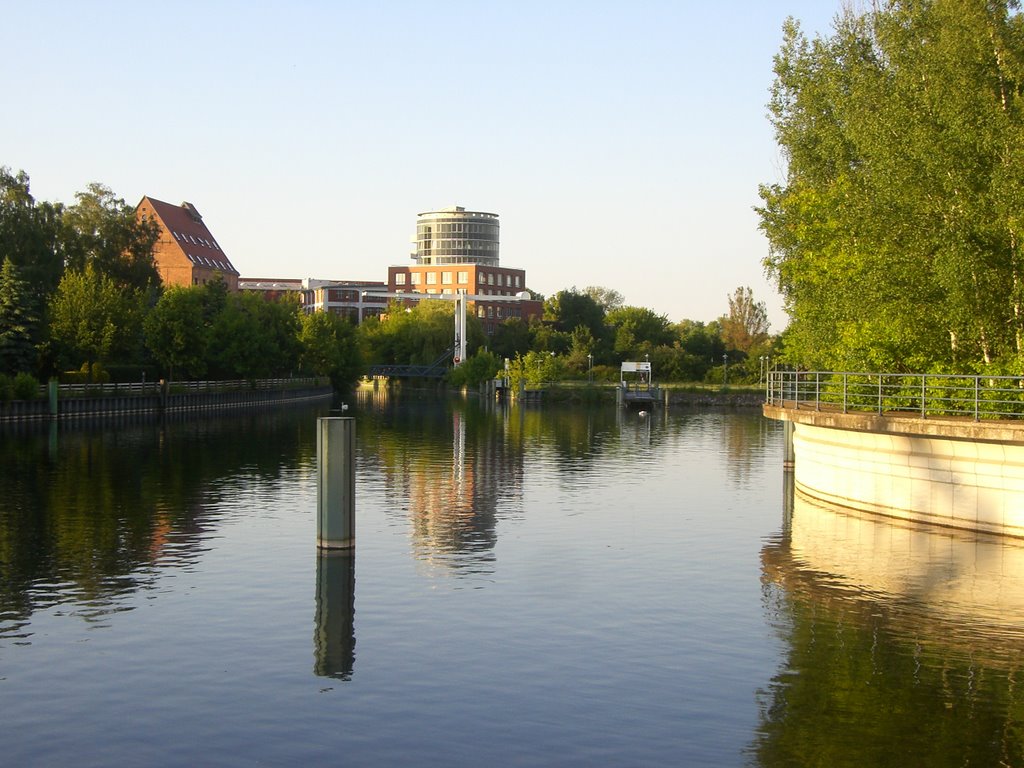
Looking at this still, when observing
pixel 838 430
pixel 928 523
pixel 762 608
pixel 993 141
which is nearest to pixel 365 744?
pixel 762 608

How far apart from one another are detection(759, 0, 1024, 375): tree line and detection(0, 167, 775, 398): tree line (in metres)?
51.3

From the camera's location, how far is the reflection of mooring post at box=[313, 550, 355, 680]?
17.2m

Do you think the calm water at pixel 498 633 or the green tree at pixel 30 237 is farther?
the green tree at pixel 30 237

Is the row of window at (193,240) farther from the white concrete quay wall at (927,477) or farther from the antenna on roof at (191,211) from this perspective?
the white concrete quay wall at (927,477)

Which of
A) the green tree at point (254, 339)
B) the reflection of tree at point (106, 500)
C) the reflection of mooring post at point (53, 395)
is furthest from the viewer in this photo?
the green tree at point (254, 339)

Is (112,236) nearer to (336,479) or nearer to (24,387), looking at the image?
(24,387)

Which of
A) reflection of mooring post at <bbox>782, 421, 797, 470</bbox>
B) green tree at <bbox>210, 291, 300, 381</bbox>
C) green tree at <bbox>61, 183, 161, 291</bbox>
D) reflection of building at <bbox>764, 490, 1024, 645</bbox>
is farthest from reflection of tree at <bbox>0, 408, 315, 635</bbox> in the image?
green tree at <bbox>61, 183, 161, 291</bbox>

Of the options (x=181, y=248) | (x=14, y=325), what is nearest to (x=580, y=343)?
(x=181, y=248)

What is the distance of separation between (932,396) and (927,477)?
13.7 ft

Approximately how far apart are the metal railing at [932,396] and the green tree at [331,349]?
96427 millimetres

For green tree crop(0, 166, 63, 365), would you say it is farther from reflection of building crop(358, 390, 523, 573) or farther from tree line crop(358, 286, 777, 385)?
tree line crop(358, 286, 777, 385)

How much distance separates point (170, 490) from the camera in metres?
38.0

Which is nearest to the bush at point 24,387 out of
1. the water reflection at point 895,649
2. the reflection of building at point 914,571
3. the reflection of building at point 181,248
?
the reflection of building at point 914,571

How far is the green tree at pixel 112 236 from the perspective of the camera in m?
113
